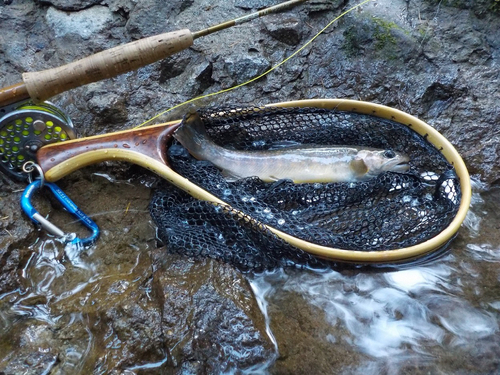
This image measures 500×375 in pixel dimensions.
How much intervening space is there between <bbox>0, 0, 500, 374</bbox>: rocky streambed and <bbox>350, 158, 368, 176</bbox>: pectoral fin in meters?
0.75

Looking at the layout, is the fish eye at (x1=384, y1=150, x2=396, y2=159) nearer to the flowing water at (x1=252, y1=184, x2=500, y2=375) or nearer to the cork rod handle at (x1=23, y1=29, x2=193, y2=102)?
the flowing water at (x1=252, y1=184, x2=500, y2=375)

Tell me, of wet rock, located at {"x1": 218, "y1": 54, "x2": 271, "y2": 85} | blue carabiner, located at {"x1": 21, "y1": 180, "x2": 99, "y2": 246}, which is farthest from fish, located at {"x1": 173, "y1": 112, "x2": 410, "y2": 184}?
wet rock, located at {"x1": 218, "y1": 54, "x2": 271, "y2": 85}

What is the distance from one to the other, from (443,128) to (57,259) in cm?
304

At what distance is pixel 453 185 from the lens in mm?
2551

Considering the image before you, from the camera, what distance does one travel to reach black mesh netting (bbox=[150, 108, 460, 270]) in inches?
94.7

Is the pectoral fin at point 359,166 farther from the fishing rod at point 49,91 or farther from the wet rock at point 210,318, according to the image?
the fishing rod at point 49,91

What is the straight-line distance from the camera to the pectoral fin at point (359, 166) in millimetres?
2852

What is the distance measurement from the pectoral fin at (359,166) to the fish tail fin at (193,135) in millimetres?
1025

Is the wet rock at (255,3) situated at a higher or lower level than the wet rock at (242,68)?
higher

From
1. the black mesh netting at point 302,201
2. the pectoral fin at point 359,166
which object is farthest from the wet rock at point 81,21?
the pectoral fin at point 359,166

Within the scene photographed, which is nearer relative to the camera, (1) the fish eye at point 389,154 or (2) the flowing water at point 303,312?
(2) the flowing water at point 303,312

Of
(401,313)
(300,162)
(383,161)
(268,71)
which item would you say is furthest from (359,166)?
(268,71)

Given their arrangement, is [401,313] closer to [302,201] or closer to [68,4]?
[302,201]

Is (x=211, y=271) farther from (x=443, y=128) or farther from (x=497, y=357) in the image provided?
(x=443, y=128)
